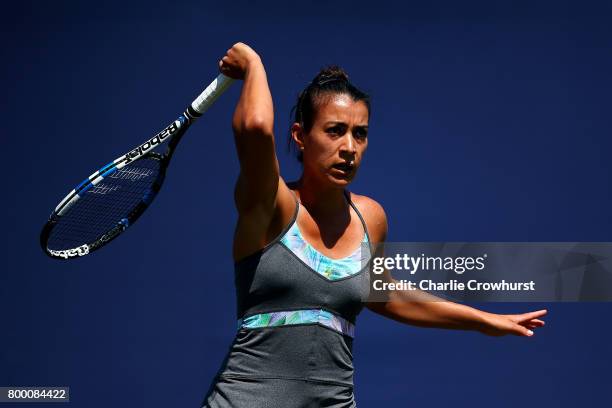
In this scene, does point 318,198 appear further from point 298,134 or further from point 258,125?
point 258,125

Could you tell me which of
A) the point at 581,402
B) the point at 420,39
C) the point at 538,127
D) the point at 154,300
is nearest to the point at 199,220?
the point at 154,300

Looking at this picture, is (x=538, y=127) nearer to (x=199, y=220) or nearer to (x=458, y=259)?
(x=458, y=259)

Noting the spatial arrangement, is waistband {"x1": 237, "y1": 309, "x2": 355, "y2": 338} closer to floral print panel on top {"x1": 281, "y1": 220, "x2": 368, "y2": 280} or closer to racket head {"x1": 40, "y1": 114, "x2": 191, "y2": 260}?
floral print panel on top {"x1": 281, "y1": 220, "x2": 368, "y2": 280}

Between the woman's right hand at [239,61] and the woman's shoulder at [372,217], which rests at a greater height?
the woman's right hand at [239,61]

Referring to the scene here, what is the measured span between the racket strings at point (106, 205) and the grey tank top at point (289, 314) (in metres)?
0.66

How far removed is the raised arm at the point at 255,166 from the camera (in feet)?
6.88

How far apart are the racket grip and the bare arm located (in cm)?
47

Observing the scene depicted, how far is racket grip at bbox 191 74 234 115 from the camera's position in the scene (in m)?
2.53

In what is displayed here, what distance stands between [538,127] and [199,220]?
4.29 feet

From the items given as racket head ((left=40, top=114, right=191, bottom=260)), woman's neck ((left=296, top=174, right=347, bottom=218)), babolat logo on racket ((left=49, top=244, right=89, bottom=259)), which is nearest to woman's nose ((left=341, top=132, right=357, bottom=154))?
woman's neck ((left=296, top=174, right=347, bottom=218))
